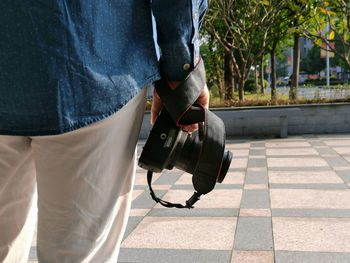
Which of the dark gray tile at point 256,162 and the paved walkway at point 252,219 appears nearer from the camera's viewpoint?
the paved walkway at point 252,219

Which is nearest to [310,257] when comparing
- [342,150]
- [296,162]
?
[296,162]

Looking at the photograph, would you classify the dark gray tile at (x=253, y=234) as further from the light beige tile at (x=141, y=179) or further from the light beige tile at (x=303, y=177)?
the light beige tile at (x=141, y=179)

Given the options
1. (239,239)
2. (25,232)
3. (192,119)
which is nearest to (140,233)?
(239,239)

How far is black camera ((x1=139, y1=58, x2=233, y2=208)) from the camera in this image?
117cm

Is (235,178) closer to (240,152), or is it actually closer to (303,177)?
(303,177)

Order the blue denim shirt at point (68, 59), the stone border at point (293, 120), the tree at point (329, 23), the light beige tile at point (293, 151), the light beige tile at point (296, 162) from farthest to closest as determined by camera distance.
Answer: the tree at point (329, 23) < the stone border at point (293, 120) < the light beige tile at point (293, 151) < the light beige tile at point (296, 162) < the blue denim shirt at point (68, 59)

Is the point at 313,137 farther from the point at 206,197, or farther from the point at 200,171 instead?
the point at 200,171

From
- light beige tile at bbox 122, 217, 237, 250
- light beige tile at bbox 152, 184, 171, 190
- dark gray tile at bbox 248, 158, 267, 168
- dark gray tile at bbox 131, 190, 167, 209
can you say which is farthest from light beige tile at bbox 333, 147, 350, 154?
light beige tile at bbox 122, 217, 237, 250

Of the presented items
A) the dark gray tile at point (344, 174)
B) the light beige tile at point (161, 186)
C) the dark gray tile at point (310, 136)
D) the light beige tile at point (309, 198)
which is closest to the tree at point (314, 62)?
the dark gray tile at point (310, 136)

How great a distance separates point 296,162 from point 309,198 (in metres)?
1.84

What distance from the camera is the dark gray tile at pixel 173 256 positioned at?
2.49 metres

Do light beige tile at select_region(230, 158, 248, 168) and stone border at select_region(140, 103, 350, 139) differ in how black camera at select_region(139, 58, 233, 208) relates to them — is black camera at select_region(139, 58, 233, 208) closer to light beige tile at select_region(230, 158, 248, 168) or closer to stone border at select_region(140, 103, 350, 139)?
light beige tile at select_region(230, 158, 248, 168)

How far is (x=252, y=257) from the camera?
248 cm

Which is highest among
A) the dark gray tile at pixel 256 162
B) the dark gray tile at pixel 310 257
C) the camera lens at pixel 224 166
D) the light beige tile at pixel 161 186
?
the camera lens at pixel 224 166
